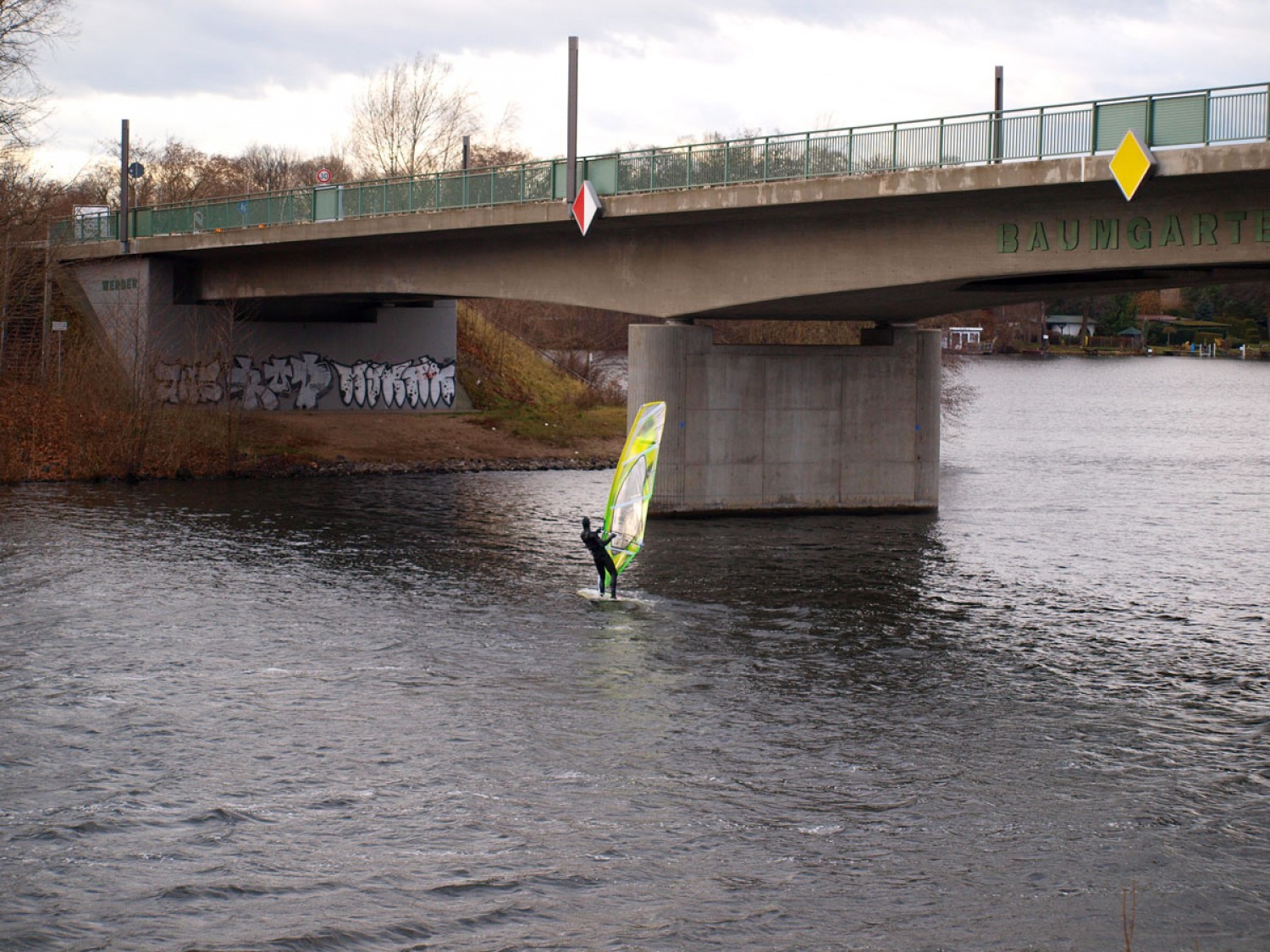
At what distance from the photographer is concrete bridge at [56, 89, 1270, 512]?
2884 centimetres

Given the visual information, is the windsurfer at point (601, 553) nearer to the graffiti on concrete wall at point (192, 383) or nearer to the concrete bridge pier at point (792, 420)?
the concrete bridge pier at point (792, 420)

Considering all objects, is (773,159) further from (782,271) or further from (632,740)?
(632,740)

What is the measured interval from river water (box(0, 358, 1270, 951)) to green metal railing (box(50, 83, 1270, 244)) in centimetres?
879

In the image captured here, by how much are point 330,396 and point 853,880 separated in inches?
1917

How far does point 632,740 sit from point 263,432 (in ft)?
124

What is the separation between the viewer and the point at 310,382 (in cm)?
6006

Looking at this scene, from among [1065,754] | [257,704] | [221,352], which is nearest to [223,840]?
[257,704]

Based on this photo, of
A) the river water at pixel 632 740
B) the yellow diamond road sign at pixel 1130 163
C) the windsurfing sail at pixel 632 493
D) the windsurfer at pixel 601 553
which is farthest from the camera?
the windsurfing sail at pixel 632 493

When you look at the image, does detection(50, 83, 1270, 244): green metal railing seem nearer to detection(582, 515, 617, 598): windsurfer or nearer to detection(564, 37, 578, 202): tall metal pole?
detection(564, 37, 578, 202): tall metal pole

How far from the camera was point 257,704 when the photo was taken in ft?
67.8

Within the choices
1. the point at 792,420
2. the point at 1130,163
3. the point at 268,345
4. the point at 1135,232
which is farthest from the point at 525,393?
the point at 1130,163

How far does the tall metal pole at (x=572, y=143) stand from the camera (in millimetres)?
37594

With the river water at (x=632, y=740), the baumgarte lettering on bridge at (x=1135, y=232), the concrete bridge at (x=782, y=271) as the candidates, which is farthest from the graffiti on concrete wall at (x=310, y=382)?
the baumgarte lettering on bridge at (x=1135, y=232)

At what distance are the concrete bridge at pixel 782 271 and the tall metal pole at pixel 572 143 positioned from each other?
2.04ft
